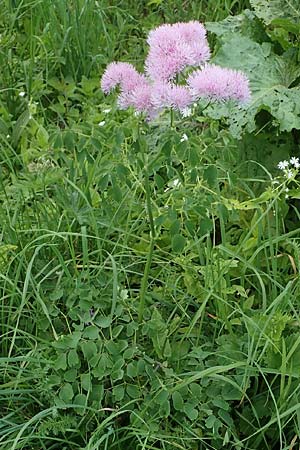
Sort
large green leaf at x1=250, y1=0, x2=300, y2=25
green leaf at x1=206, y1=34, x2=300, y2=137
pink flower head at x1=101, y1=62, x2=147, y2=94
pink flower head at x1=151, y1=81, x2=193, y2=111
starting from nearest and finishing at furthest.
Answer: pink flower head at x1=151, y1=81, x2=193, y2=111 < pink flower head at x1=101, y1=62, x2=147, y2=94 < green leaf at x1=206, y1=34, x2=300, y2=137 < large green leaf at x1=250, y1=0, x2=300, y2=25

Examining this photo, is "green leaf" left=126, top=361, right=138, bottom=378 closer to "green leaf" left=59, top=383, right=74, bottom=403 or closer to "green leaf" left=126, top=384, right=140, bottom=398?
"green leaf" left=126, top=384, right=140, bottom=398

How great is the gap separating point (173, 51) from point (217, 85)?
13 cm

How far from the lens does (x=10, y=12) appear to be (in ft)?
12.5

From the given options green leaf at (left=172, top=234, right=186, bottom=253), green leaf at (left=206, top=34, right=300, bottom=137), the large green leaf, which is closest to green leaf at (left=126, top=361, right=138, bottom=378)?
green leaf at (left=172, top=234, right=186, bottom=253)

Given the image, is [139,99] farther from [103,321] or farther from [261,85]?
[261,85]

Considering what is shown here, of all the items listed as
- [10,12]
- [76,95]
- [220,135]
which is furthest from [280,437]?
[10,12]

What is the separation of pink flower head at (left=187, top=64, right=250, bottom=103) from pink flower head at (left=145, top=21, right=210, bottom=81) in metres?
0.04

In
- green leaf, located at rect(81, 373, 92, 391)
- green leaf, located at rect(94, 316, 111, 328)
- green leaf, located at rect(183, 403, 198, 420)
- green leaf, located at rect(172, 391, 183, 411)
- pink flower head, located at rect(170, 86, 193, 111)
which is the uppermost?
pink flower head, located at rect(170, 86, 193, 111)

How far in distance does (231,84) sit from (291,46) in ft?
3.48

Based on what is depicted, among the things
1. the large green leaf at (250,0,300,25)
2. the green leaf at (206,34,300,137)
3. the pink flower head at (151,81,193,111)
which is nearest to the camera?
the pink flower head at (151,81,193,111)

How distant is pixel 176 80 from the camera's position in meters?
1.96

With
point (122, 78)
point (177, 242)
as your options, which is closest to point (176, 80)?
point (122, 78)

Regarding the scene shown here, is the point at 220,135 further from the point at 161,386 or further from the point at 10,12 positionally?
the point at 10,12

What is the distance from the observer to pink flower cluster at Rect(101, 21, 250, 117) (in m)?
1.93
